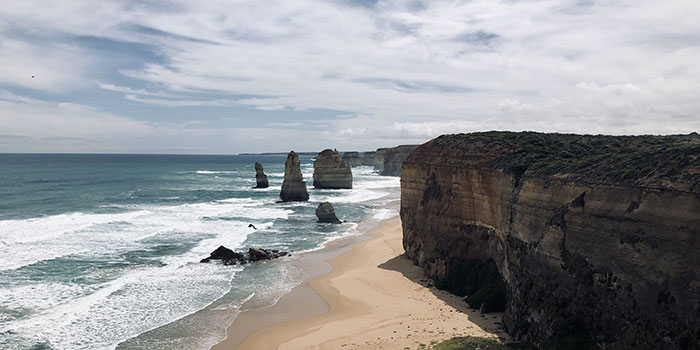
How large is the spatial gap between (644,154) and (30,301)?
2655 centimetres

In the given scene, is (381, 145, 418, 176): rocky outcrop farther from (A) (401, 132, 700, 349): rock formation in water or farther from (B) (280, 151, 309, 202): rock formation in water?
(A) (401, 132, 700, 349): rock formation in water

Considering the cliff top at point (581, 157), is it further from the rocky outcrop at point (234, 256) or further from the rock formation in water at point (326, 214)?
the rock formation in water at point (326, 214)

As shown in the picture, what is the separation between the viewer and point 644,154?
55.3ft

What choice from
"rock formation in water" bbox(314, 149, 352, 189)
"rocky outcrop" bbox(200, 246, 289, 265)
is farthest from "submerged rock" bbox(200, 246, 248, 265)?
"rock formation in water" bbox(314, 149, 352, 189)

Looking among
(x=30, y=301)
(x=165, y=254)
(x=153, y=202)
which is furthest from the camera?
(x=153, y=202)

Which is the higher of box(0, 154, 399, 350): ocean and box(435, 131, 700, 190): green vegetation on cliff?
box(435, 131, 700, 190): green vegetation on cliff

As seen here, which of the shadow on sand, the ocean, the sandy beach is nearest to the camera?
the sandy beach

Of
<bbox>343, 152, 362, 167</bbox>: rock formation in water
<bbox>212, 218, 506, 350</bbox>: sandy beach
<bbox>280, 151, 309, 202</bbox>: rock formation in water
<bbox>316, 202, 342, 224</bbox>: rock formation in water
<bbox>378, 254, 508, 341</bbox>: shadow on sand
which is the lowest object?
<bbox>212, 218, 506, 350</bbox>: sandy beach

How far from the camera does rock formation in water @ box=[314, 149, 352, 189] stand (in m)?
86.1

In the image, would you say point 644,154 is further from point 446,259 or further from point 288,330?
point 288,330

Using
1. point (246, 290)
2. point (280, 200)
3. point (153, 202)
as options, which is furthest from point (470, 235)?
point (153, 202)

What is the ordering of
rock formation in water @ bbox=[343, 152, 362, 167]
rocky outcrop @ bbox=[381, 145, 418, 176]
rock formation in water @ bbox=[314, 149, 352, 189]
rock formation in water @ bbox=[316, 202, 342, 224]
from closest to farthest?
rock formation in water @ bbox=[316, 202, 342, 224] → rock formation in water @ bbox=[314, 149, 352, 189] → rocky outcrop @ bbox=[381, 145, 418, 176] → rock formation in water @ bbox=[343, 152, 362, 167]

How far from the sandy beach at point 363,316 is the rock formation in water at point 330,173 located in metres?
55.4

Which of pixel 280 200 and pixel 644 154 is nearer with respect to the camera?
pixel 644 154
